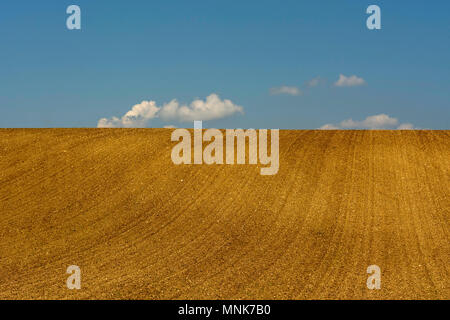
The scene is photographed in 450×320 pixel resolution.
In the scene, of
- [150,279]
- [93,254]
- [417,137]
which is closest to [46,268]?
[93,254]

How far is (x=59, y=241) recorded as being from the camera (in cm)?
1827

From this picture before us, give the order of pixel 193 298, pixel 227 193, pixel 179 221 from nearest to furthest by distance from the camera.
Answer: pixel 193 298 → pixel 179 221 → pixel 227 193

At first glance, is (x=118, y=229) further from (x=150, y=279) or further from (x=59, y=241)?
(x=150, y=279)

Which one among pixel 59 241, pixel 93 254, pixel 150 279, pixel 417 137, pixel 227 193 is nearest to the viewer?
pixel 150 279

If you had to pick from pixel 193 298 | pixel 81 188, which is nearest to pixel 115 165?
pixel 81 188

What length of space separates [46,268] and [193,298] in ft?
17.0

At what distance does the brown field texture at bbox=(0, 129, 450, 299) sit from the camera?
1427 cm

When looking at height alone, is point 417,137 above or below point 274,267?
above

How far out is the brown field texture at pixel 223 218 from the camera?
46.8 feet

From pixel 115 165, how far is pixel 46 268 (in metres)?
10.8

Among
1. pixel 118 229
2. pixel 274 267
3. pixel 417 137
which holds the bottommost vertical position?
pixel 274 267

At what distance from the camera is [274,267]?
1540cm

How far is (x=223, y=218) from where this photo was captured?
20281mm
